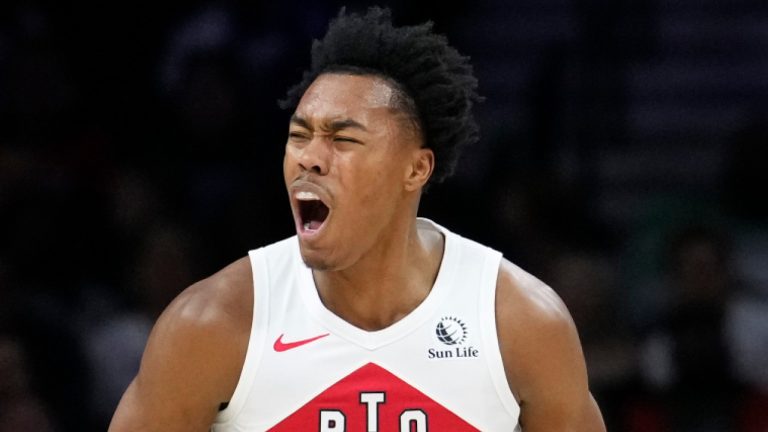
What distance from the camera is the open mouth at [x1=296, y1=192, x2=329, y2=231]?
8.44 feet

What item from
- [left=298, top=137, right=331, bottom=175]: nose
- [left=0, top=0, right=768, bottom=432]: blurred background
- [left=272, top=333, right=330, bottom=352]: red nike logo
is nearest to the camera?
[left=298, top=137, right=331, bottom=175]: nose

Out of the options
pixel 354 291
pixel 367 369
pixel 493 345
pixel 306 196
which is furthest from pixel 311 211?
pixel 493 345

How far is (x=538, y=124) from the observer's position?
4359 millimetres

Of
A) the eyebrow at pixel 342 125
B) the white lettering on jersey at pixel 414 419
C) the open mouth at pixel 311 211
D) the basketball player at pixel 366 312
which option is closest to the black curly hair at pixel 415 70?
the basketball player at pixel 366 312

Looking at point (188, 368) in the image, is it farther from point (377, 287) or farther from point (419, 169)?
point (419, 169)

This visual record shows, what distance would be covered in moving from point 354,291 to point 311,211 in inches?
8.0

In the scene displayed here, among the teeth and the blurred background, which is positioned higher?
the blurred background

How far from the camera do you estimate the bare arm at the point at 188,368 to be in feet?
8.50

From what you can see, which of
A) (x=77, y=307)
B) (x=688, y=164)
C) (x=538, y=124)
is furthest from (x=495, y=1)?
(x=77, y=307)

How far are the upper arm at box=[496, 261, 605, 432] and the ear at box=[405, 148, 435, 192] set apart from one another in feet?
0.91

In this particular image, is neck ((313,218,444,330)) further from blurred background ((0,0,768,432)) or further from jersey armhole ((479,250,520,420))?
blurred background ((0,0,768,432))

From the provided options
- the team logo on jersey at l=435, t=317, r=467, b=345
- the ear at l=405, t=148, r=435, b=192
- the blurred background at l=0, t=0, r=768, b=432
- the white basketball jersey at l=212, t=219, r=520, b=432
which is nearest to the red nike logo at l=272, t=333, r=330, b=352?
the white basketball jersey at l=212, t=219, r=520, b=432

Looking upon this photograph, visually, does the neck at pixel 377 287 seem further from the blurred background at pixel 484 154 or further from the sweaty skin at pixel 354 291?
the blurred background at pixel 484 154

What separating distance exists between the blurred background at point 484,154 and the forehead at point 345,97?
1.60 metres
